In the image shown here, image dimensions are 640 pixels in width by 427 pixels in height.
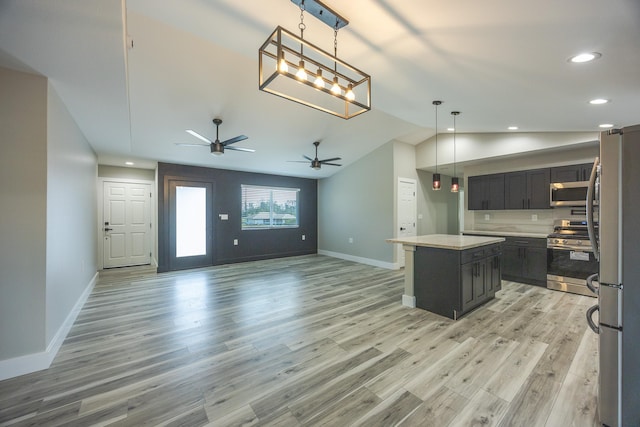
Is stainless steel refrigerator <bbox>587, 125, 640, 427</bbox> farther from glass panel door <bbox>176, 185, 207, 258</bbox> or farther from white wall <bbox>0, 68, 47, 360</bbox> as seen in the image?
glass panel door <bbox>176, 185, 207, 258</bbox>

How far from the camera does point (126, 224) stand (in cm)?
634

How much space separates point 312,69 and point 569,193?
4.66 m

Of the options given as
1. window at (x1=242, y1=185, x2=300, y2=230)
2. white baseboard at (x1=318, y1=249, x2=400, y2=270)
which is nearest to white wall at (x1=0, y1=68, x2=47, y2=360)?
window at (x1=242, y1=185, x2=300, y2=230)

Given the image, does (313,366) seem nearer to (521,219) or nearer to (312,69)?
(312,69)

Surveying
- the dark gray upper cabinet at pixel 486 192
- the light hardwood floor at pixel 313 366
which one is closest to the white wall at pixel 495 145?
the dark gray upper cabinet at pixel 486 192

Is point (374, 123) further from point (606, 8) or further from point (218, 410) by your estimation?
point (218, 410)

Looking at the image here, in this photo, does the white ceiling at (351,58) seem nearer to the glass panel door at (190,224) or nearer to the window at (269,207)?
the glass panel door at (190,224)

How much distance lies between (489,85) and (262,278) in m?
4.59

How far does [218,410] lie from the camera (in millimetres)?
1729

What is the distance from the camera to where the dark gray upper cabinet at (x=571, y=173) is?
427 centimetres

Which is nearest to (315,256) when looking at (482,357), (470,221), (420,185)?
(420,185)

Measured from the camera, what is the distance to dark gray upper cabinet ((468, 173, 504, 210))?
523cm

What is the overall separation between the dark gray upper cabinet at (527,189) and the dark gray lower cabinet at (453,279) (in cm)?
183

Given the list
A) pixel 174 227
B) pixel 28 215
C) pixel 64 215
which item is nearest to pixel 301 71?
pixel 28 215
